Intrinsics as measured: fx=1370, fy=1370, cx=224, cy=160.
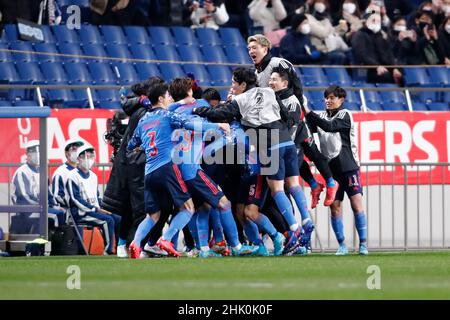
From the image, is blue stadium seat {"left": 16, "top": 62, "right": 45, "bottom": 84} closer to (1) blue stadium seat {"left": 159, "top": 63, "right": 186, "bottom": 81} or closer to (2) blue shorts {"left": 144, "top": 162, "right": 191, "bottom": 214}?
(1) blue stadium seat {"left": 159, "top": 63, "right": 186, "bottom": 81}

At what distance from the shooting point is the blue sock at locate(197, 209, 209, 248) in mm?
15914

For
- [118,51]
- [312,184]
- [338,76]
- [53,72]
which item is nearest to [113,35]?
[118,51]

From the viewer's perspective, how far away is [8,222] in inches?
686

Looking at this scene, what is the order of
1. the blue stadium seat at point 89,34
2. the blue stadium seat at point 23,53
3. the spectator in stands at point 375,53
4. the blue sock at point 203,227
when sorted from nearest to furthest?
1. the blue sock at point 203,227
2. the blue stadium seat at point 23,53
3. the blue stadium seat at point 89,34
4. the spectator in stands at point 375,53

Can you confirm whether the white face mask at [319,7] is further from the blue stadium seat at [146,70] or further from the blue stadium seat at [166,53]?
the blue stadium seat at [146,70]

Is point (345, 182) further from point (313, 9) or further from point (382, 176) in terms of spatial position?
point (313, 9)

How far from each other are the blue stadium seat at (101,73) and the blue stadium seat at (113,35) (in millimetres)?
769

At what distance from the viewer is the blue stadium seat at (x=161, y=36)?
82.1ft

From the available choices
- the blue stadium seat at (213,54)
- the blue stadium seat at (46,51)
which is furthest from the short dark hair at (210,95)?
the blue stadium seat at (213,54)

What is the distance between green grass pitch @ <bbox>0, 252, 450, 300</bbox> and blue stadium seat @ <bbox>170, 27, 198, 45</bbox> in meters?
10.7

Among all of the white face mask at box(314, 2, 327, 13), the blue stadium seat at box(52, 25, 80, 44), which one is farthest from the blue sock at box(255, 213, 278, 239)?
the white face mask at box(314, 2, 327, 13)

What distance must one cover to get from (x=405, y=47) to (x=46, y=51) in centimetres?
808
